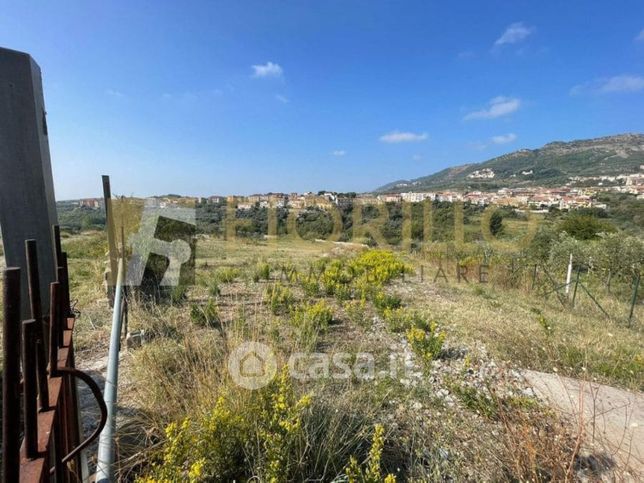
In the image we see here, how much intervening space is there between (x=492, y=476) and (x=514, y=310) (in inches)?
207

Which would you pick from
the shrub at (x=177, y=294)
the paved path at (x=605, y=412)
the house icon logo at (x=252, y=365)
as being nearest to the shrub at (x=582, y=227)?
the paved path at (x=605, y=412)

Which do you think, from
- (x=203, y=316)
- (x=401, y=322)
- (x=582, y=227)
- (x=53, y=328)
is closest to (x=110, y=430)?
(x=53, y=328)

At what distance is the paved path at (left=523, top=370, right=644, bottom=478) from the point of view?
2.08m

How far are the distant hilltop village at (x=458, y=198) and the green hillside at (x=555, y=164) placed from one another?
2.59 metres

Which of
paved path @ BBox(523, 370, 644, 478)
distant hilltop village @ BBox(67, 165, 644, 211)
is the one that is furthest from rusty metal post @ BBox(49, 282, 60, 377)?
distant hilltop village @ BBox(67, 165, 644, 211)

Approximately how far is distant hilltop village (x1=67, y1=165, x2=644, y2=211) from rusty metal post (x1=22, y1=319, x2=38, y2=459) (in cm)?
556

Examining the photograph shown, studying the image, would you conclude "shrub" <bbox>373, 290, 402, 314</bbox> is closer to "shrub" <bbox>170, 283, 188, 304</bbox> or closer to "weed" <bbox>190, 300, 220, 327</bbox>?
"weed" <bbox>190, 300, 220, 327</bbox>

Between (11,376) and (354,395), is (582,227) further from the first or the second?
(11,376)

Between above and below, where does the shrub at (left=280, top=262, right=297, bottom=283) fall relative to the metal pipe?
below

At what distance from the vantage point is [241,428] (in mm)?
1736

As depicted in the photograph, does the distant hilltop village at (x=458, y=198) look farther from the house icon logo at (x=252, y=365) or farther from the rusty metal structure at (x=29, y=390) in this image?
the rusty metal structure at (x=29, y=390)

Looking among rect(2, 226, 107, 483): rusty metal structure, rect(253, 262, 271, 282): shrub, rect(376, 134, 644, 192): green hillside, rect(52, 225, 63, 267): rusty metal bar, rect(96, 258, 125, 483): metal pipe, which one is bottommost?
rect(253, 262, 271, 282): shrub

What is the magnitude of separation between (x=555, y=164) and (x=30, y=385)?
230ft

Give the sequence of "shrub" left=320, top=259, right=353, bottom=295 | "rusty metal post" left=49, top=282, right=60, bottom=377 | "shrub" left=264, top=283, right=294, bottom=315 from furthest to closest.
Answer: "shrub" left=320, top=259, right=353, bottom=295 < "shrub" left=264, top=283, right=294, bottom=315 < "rusty metal post" left=49, top=282, right=60, bottom=377
